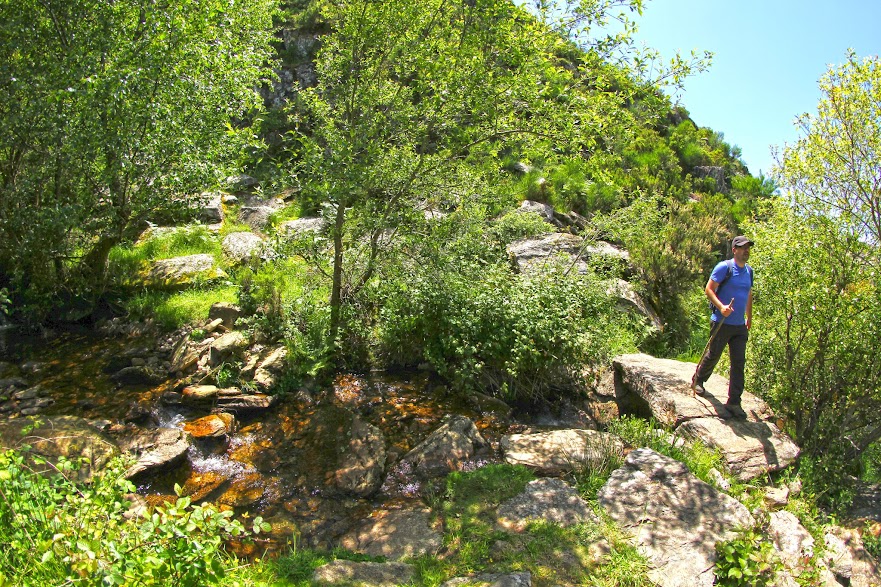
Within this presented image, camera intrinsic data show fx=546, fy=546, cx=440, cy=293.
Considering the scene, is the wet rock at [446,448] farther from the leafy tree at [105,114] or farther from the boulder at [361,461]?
the leafy tree at [105,114]

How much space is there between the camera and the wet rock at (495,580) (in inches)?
157

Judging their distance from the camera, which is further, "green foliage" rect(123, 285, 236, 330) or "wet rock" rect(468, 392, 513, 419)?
"green foliage" rect(123, 285, 236, 330)

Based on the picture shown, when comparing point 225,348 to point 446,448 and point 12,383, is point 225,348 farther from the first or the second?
point 446,448

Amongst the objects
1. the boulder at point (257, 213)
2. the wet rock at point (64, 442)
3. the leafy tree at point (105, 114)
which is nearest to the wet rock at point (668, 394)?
the wet rock at point (64, 442)

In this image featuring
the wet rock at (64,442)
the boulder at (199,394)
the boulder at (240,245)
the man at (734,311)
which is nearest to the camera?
the wet rock at (64,442)

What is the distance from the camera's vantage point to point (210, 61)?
8609 mm

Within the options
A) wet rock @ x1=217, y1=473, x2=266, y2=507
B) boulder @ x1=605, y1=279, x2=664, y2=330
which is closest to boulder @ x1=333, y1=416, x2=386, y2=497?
wet rock @ x1=217, y1=473, x2=266, y2=507

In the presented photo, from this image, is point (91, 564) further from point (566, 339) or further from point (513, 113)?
point (513, 113)

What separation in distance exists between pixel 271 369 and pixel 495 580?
5.14m

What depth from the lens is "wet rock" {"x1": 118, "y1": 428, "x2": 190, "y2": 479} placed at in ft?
19.7

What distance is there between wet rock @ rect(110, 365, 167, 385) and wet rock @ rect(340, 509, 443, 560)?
15.5ft

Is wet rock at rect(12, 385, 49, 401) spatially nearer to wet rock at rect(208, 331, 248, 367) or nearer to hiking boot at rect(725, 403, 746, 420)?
wet rock at rect(208, 331, 248, 367)

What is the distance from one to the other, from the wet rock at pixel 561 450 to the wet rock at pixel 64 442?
431 centimetres

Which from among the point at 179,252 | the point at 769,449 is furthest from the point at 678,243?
the point at 179,252
